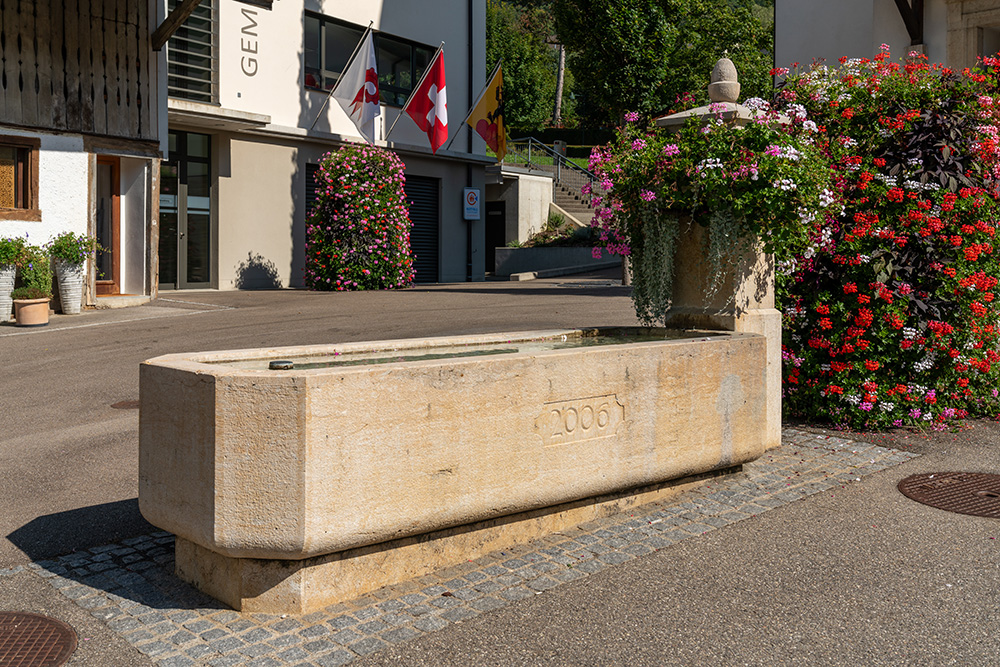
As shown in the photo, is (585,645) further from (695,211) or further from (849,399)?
(849,399)

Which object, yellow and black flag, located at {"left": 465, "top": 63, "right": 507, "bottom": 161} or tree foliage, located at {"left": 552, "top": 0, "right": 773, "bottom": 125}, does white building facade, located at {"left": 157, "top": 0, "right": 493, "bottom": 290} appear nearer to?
yellow and black flag, located at {"left": 465, "top": 63, "right": 507, "bottom": 161}

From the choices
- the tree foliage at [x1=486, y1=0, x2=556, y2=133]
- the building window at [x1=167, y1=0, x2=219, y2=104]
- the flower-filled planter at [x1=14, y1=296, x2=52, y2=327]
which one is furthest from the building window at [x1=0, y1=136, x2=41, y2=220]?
the tree foliage at [x1=486, y1=0, x2=556, y2=133]

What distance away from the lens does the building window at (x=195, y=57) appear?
1792 cm

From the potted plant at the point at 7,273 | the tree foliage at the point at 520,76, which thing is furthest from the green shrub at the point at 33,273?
the tree foliage at the point at 520,76

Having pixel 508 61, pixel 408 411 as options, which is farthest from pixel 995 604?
pixel 508 61

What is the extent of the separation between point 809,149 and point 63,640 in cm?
522

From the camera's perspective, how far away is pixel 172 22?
15016mm

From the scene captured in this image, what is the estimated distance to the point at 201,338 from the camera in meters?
11.3

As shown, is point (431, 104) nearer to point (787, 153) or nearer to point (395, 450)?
point (787, 153)

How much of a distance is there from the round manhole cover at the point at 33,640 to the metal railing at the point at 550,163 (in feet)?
107

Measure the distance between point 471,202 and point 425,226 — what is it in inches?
63.2

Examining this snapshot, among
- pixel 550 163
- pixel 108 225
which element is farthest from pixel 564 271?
pixel 108 225

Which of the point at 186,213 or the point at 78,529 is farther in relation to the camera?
the point at 186,213

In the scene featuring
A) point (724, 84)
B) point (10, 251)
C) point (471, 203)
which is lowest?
point (10, 251)
